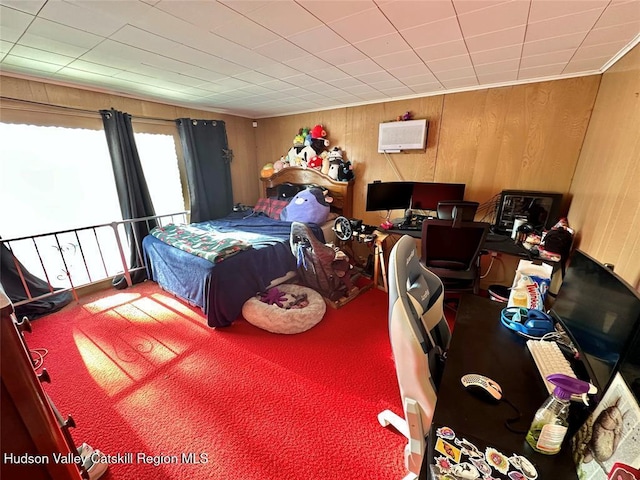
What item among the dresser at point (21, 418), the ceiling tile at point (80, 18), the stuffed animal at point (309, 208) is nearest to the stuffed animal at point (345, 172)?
the stuffed animal at point (309, 208)

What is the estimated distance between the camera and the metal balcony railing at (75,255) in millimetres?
2531

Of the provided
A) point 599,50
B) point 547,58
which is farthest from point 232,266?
point 599,50

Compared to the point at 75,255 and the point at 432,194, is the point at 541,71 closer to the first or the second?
the point at 432,194

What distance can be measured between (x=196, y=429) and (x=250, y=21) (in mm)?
2307

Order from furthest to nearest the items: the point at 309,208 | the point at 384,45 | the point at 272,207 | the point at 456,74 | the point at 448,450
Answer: the point at 272,207
the point at 309,208
the point at 456,74
the point at 384,45
the point at 448,450

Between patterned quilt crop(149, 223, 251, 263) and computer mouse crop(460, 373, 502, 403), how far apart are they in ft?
6.65

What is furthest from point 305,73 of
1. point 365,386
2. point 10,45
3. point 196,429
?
point 196,429

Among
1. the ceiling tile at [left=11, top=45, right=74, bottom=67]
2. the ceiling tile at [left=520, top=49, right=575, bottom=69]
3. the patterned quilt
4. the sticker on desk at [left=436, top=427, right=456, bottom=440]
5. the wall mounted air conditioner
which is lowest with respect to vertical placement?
the patterned quilt

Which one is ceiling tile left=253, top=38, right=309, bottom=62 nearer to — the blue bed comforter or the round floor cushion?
the blue bed comforter

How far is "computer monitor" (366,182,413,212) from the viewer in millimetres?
2941

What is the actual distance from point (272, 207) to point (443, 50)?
108 inches

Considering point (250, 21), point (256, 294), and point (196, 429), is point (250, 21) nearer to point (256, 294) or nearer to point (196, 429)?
point (256, 294)

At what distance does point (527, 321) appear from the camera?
113 cm

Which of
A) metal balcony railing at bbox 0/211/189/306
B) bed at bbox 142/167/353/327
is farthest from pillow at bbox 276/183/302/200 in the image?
metal balcony railing at bbox 0/211/189/306
